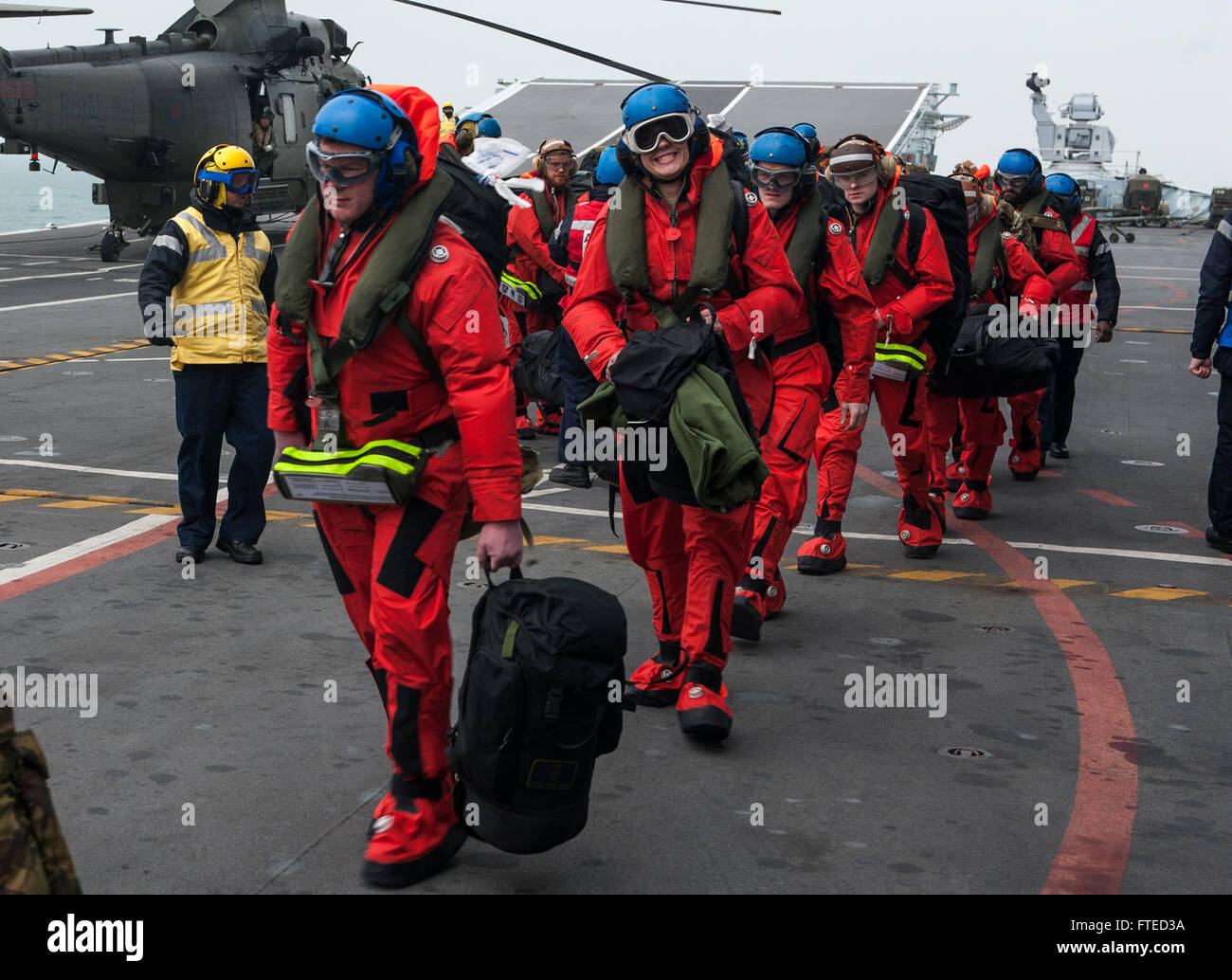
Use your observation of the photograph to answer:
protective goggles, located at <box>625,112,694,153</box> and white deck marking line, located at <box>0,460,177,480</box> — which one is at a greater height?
protective goggles, located at <box>625,112,694,153</box>

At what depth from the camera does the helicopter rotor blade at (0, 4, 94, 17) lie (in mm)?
15875

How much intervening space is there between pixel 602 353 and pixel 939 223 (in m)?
3.51

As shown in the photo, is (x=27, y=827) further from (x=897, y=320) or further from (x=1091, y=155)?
(x=1091, y=155)

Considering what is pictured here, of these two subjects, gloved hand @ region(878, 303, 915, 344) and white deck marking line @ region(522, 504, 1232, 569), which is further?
white deck marking line @ region(522, 504, 1232, 569)

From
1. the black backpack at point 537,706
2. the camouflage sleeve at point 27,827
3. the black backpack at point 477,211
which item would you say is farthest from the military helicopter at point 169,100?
the camouflage sleeve at point 27,827

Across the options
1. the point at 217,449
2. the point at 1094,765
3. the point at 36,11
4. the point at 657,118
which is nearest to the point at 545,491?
the point at 217,449

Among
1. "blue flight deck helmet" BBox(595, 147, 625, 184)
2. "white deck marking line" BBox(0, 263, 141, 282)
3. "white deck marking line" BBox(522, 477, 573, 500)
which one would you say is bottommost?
"white deck marking line" BBox(522, 477, 573, 500)

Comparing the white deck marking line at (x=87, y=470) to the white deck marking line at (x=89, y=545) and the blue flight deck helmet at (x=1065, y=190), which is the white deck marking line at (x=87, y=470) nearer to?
the white deck marking line at (x=89, y=545)

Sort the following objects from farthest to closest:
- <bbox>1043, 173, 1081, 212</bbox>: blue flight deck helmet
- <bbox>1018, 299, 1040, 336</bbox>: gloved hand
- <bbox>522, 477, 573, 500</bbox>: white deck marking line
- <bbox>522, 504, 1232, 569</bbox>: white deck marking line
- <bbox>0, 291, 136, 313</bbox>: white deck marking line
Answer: <bbox>0, 291, 136, 313</bbox>: white deck marking line, <bbox>1043, 173, 1081, 212</bbox>: blue flight deck helmet, <bbox>522, 477, 573, 500</bbox>: white deck marking line, <bbox>1018, 299, 1040, 336</bbox>: gloved hand, <bbox>522, 504, 1232, 569</bbox>: white deck marking line

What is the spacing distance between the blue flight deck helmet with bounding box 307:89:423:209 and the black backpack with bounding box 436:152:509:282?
16 centimetres

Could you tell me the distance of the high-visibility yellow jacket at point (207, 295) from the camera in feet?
24.5

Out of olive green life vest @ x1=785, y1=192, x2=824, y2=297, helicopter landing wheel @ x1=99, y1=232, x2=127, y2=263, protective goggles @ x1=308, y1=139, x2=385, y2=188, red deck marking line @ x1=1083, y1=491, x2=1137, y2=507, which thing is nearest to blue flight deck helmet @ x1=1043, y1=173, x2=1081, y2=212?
red deck marking line @ x1=1083, y1=491, x2=1137, y2=507

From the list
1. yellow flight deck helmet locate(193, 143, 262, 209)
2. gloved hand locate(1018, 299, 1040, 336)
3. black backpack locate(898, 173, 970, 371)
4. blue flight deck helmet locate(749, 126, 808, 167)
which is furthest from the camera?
gloved hand locate(1018, 299, 1040, 336)

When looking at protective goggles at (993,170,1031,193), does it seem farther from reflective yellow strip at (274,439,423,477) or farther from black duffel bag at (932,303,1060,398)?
reflective yellow strip at (274,439,423,477)
